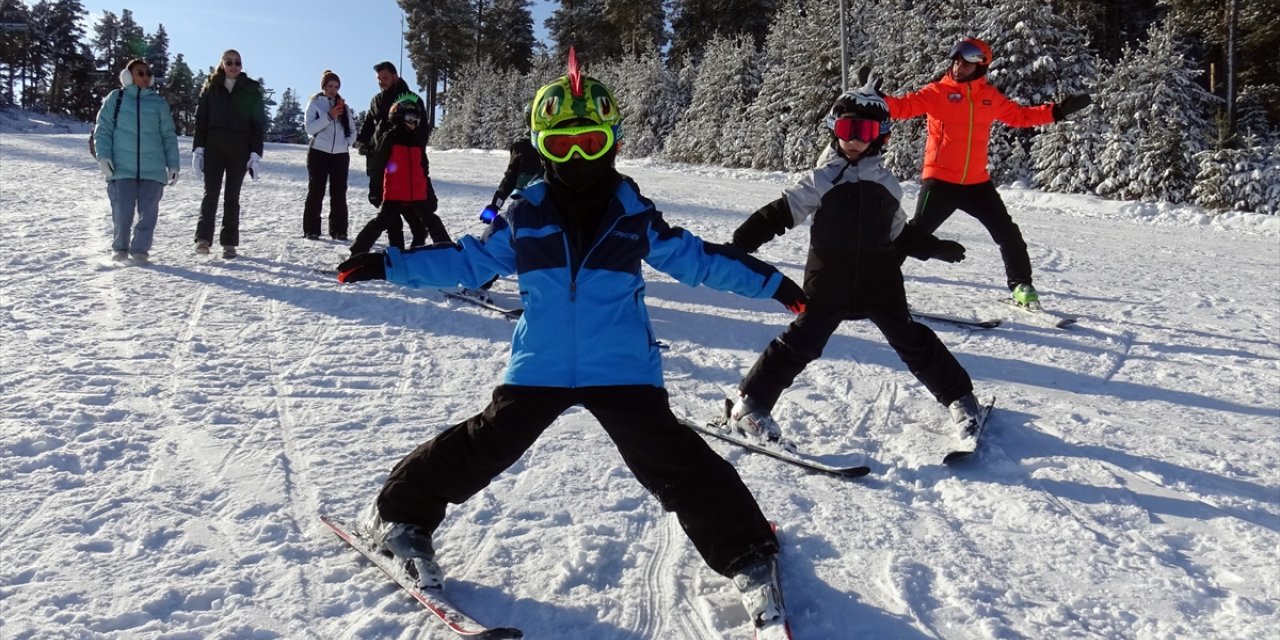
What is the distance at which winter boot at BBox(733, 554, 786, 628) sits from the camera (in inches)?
92.4

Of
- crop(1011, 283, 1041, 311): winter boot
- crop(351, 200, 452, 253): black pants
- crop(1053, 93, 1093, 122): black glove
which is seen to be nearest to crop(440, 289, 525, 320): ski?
crop(351, 200, 452, 253): black pants

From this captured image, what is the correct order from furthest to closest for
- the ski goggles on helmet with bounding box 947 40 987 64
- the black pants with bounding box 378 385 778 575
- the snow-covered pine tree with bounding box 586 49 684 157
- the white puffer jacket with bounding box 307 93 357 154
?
the snow-covered pine tree with bounding box 586 49 684 157 < the white puffer jacket with bounding box 307 93 357 154 < the ski goggles on helmet with bounding box 947 40 987 64 < the black pants with bounding box 378 385 778 575

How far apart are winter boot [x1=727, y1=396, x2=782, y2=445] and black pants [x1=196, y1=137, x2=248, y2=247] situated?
5.94 m

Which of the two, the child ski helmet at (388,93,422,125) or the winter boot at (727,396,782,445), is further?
the child ski helmet at (388,93,422,125)

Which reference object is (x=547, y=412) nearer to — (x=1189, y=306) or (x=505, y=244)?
(x=505, y=244)

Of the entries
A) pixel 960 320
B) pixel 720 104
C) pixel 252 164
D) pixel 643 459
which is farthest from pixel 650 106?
pixel 643 459

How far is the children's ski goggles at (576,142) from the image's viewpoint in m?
2.48

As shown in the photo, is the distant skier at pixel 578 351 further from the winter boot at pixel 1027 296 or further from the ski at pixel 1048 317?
the winter boot at pixel 1027 296

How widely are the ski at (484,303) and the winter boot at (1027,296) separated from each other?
3858 millimetres

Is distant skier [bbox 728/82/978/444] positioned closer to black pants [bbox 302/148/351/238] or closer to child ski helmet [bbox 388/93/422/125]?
child ski helmet [bbox 388/93/422/125]

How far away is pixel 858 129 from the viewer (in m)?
3.57

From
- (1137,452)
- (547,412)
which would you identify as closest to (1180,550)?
(1137,452)

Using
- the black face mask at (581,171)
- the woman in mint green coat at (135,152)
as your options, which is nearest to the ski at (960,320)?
the black face mask at (581,171)

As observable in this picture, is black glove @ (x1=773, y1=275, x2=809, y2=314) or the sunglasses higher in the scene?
the sunglasses
